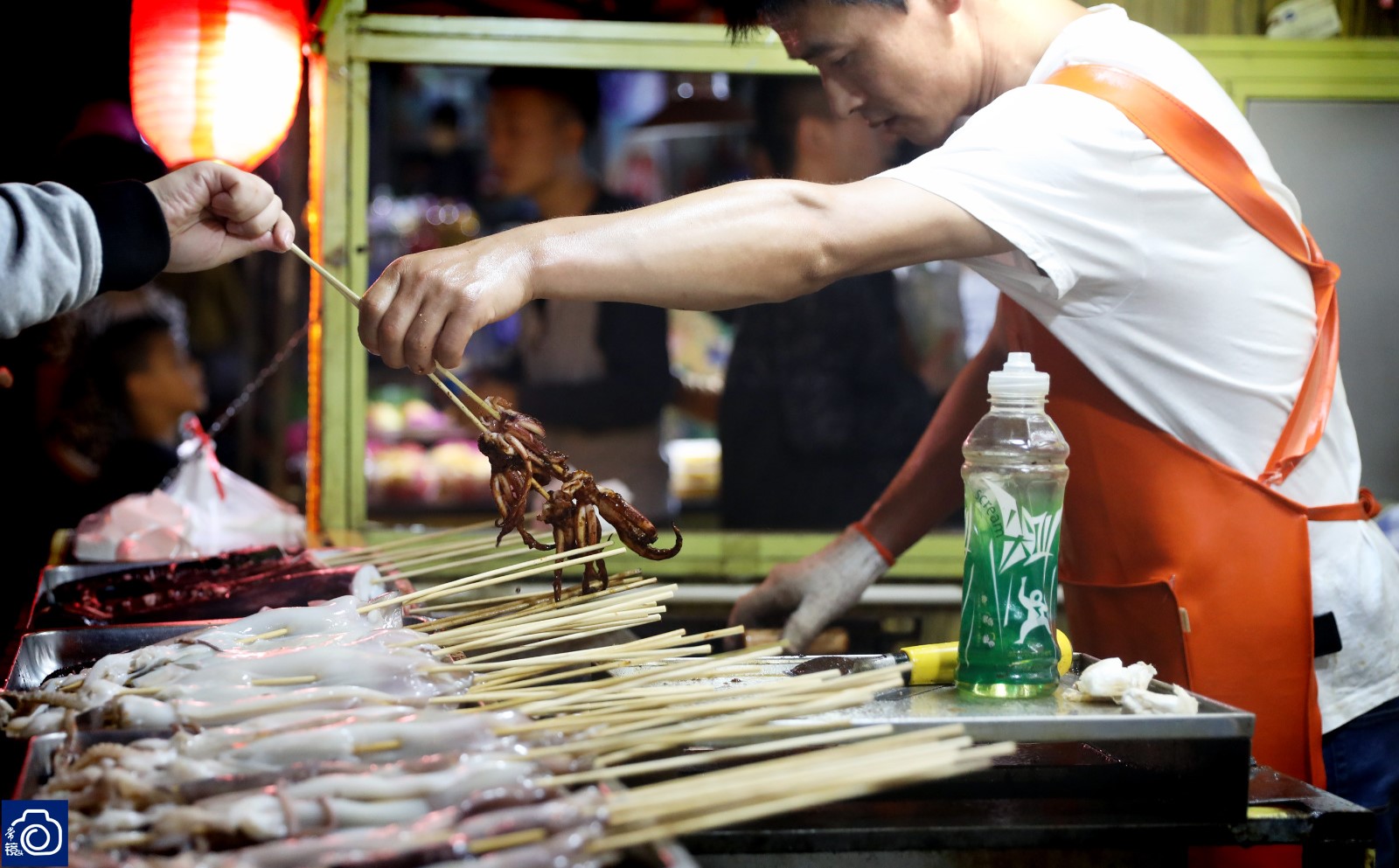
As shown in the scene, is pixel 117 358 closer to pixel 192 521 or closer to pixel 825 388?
pixel 192 521

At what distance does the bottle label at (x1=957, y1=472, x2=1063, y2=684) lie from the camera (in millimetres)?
1556

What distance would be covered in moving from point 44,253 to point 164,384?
4737 millimetres

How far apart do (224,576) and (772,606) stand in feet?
4.15

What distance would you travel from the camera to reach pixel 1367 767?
2.02 meters

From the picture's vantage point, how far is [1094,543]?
222cm

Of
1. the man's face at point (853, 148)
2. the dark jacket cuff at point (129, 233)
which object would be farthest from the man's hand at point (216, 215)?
the man's face at point (853, 148)

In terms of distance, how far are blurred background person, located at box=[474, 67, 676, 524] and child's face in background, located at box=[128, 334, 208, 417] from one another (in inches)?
73.7

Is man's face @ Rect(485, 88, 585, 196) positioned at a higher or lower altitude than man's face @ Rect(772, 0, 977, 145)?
higher

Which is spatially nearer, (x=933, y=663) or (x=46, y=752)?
(x=46, y=752)

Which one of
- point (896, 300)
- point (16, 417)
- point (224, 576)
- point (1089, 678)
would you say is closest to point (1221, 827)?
point (1089, 678)

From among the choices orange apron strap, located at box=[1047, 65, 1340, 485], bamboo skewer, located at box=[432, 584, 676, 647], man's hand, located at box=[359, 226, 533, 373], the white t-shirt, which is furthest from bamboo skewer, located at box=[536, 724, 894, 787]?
A: orange apron strap, located at box=[1047, 65, 1340, 485]

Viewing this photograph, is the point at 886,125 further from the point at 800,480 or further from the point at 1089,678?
the point at 800,480

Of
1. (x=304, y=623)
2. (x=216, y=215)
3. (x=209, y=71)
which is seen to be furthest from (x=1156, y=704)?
(x=209, y=71)

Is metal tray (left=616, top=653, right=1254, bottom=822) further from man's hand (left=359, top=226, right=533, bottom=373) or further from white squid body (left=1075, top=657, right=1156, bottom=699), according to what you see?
man's hand (left=359, top=226, right=533, bottom=373)
